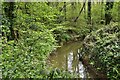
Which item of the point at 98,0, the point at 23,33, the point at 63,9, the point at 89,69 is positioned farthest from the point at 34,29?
the point at 98,0

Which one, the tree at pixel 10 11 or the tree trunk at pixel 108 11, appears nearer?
the tree at pixel 10 11

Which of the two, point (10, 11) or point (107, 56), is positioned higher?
point (10, 11)

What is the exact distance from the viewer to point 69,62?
7340 millimetres

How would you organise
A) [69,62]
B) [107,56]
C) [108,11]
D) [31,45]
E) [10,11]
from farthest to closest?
[108,11], [69,62], [10,11], [31,45], [107,56]

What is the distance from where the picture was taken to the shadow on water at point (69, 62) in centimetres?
620

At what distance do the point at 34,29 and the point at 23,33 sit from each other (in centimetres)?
54

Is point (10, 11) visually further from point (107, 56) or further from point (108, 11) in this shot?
point (108, 11)

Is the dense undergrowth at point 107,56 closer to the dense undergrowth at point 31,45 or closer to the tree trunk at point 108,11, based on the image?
the dense undergrowth at point 31,45

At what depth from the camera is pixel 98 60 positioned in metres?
5.85

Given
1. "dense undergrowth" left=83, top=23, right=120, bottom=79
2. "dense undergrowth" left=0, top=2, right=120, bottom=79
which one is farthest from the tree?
"dense undergrowth" left=83, top=23, right=120, bottom=79

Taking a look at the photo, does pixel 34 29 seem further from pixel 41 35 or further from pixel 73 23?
pixel 73 23

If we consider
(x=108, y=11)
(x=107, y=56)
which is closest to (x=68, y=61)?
(x=107, y=56)

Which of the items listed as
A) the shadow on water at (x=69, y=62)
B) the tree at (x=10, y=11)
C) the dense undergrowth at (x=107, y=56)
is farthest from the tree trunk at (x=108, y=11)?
the tree at (x=10, y=11)

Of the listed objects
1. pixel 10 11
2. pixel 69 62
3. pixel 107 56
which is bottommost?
pixel 69 62
